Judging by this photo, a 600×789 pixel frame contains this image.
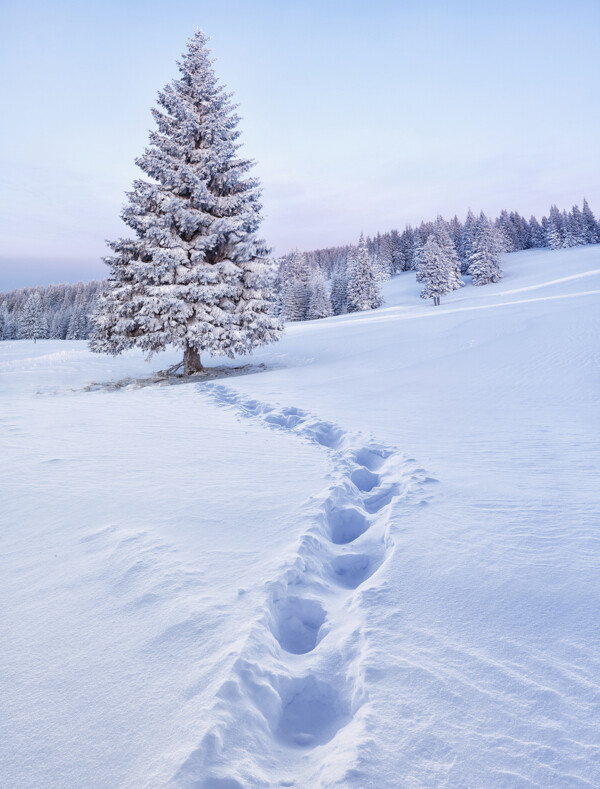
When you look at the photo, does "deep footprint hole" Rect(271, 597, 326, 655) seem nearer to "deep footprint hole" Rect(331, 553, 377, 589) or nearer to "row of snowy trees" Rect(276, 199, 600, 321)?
"deep footprint hole" Rect(331, 553, 377, 589)

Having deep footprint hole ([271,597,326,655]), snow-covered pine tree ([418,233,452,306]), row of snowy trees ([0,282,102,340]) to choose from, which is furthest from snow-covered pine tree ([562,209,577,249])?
deep footprint hole ([271,597,326,655])

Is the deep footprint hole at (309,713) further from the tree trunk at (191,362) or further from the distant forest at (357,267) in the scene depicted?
the distant forest at (357,267)

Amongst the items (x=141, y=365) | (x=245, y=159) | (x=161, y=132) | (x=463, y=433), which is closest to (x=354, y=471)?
(x=463, y=433)

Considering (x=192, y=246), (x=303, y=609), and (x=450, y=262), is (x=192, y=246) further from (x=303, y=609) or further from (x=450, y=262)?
(x=450, y=262)

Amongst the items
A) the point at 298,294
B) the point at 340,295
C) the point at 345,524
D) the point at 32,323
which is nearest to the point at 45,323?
the point at 32,323

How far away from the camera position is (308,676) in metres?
1.84

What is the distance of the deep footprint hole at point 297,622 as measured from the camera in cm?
211

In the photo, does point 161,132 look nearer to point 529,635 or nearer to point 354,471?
point 354,471

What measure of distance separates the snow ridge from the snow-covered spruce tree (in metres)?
9.50

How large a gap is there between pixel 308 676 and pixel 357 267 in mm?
54569

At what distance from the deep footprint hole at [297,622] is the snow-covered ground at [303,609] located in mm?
12

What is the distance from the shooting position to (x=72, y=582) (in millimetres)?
2373

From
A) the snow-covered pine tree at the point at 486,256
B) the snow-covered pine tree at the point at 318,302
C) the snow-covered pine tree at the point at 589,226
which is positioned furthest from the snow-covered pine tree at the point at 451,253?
the snow-covered pine tree at the point at 589,226

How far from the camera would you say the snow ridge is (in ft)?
4.63
